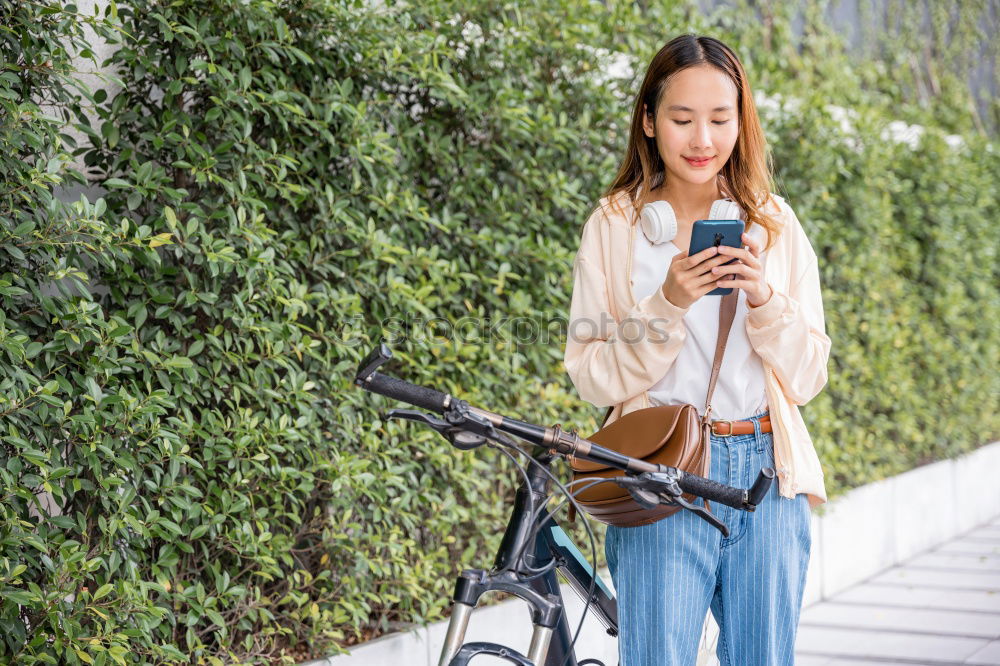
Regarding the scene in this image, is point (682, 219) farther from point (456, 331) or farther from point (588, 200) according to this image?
point (588, 200)

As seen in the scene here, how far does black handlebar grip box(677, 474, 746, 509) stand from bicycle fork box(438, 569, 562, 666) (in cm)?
37

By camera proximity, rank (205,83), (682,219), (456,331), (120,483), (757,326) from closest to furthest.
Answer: (757,326)
(682,219)
(120,483)
(205,83)
(456,331)

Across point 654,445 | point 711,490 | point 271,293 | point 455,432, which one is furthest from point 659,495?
point 271,293

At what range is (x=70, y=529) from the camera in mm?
2557

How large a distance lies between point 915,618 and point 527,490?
3.84 meters

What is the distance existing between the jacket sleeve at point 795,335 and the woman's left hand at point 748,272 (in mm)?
28

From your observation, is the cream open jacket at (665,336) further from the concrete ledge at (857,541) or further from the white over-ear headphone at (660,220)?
the concrete ledge at (857,541)

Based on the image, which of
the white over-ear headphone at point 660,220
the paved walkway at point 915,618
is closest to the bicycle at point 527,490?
the white over-ear headphone at point 660,220

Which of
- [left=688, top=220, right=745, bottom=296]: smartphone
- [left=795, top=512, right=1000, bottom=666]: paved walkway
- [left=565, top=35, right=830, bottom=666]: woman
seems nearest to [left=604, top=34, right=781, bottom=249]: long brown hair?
[left=565, top=35, right=830, bottom=666]: woman

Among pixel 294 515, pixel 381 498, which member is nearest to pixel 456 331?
pixel 381 498

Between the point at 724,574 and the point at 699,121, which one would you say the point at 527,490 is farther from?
the point at 699,121

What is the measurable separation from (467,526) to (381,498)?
0.69 metres

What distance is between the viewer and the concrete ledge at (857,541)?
3.39m

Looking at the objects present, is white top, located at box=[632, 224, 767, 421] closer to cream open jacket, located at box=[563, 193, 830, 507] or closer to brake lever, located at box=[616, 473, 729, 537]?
cream open jacket, located at box=[563, 193, 830, 507]
